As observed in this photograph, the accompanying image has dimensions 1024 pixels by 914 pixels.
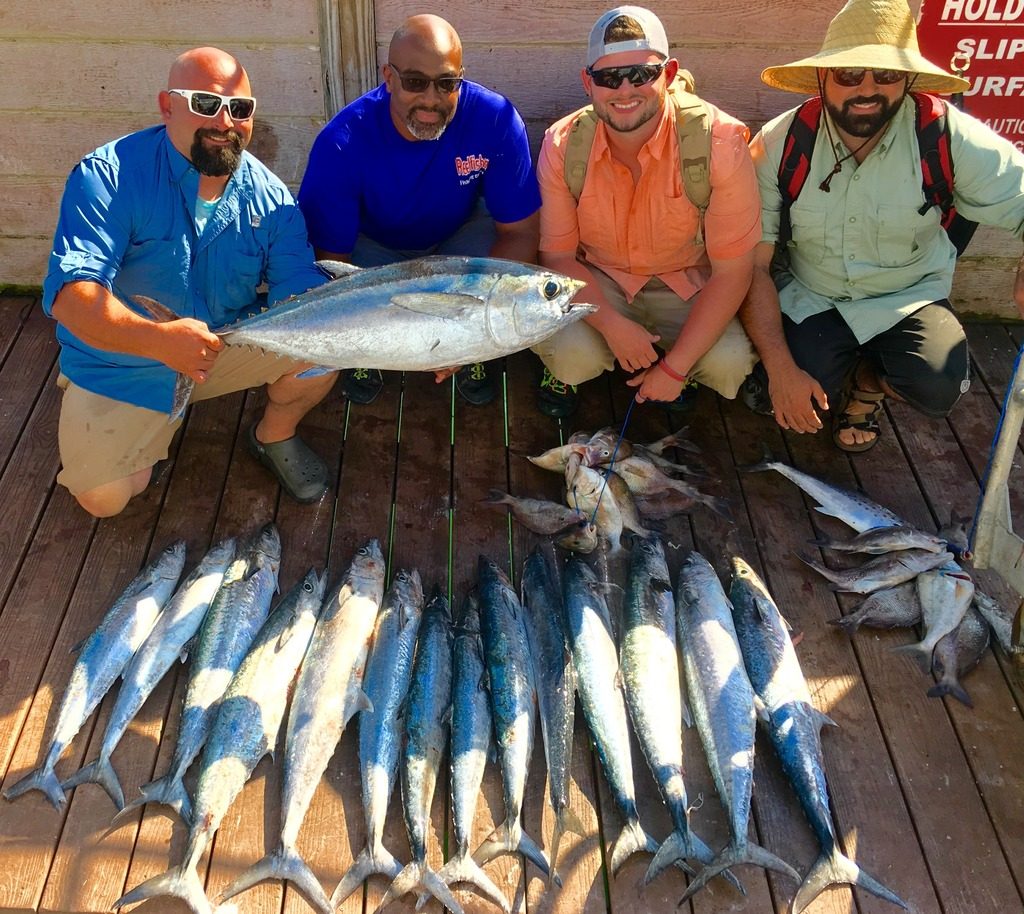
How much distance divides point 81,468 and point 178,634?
0.83 metres

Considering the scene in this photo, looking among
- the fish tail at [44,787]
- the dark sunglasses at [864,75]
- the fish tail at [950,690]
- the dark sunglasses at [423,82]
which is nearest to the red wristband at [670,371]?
the dark sunglasses at [864,75]

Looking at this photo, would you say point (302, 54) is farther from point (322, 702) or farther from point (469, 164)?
point (322, 702)

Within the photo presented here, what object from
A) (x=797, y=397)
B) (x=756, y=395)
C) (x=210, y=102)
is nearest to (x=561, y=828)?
(x=797, y=397)

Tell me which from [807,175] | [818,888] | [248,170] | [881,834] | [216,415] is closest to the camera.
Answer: [818,888]

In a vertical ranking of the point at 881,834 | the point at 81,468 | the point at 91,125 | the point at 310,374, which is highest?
the point at 91,125

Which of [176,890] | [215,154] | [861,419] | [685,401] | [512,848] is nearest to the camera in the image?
[176,890]

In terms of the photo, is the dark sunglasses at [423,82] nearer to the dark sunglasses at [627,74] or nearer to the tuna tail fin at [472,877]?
the dark sunglasses at [627,74]

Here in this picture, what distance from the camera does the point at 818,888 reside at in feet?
7.95

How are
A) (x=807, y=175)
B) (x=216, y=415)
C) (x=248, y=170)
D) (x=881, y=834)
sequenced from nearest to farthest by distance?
(x=881, y=834) < (x=248, y=170) < (x=807, y=175) < (x=216, y=415)

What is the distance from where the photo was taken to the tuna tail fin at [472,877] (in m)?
2.40

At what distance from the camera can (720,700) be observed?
2785 mm

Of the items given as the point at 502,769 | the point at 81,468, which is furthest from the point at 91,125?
the point at 502,769

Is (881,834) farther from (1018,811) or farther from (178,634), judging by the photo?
(178,634)

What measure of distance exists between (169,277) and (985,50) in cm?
373
